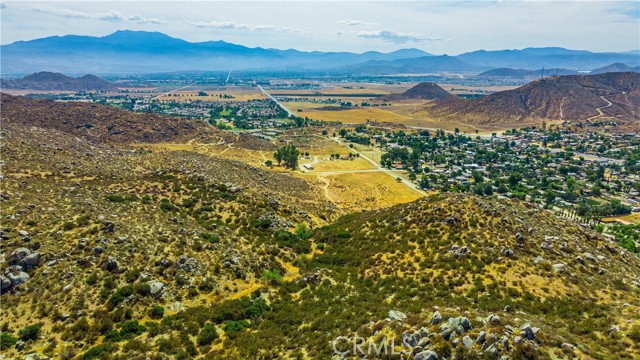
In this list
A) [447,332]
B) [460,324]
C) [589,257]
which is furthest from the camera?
[589,257]

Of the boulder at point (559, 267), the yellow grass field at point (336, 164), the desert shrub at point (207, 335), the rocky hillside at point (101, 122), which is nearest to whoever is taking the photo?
the desert shrub at point (207, 335)

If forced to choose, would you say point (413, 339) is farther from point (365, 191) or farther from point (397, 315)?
point (365, 191)

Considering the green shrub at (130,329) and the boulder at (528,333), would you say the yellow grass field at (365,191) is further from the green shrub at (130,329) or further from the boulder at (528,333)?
the boulder at (528,333)

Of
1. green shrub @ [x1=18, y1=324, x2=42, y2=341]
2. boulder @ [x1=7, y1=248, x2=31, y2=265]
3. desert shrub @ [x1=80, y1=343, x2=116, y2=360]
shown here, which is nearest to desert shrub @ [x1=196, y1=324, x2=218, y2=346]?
desert shrub @ [x1=80, y1=343, x2=116, y2=360]

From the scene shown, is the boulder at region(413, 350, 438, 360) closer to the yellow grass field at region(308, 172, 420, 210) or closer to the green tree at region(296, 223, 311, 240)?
the green tree at region(296, 223, 311, 240)

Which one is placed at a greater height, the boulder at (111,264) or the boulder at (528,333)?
the boulder at (528,333)

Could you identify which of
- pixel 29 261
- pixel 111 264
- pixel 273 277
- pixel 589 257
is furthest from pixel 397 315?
pixel 29 261

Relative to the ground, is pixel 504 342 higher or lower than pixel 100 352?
higher

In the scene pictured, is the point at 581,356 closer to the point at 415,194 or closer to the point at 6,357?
the point at 6,357

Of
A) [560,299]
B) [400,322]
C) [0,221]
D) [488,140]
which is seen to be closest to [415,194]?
[560,299]

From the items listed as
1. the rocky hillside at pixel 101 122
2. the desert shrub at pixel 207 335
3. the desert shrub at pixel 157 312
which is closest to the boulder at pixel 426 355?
the desert shrub at pixel 207 335

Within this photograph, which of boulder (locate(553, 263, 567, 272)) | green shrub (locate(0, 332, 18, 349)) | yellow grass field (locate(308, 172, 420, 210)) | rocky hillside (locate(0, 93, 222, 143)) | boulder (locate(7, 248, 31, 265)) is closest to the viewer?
green shrub (locate(0, 332, 18, 349))

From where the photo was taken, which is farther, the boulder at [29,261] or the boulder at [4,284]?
the boulder at [29,261]
